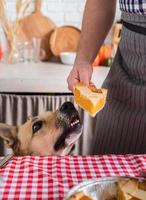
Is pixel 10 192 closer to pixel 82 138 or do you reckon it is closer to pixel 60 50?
pixel 82 138

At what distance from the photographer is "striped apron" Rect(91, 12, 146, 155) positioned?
113 cm

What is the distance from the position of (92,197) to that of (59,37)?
180cm

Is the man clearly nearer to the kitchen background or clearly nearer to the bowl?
the bowl

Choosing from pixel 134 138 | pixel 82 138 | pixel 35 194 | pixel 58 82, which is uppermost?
pixel 35 194

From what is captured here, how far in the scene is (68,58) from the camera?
2.24 meters

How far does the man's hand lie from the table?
725 millimetres

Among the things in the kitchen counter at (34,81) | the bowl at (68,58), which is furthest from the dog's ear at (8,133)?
the bowl at (68,58)

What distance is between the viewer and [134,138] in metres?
1.18

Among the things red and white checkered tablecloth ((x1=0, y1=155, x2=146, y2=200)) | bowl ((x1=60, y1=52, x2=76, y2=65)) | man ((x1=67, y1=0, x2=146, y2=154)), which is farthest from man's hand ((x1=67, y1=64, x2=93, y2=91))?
bowl ((x1=60, y1=52, x2=76, y2=65))

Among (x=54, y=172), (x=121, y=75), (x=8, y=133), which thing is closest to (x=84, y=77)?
(x=121, y=75)

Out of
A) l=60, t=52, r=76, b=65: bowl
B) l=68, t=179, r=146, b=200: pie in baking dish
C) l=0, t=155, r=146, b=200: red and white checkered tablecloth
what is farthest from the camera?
l=60, t=52, r=76, b=65: bowl

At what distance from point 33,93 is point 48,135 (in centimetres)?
81

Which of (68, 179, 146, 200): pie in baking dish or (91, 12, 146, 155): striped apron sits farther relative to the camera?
(91, 12, 146, 155): striped apron

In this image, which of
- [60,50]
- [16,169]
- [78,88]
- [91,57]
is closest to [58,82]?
[60,50]
